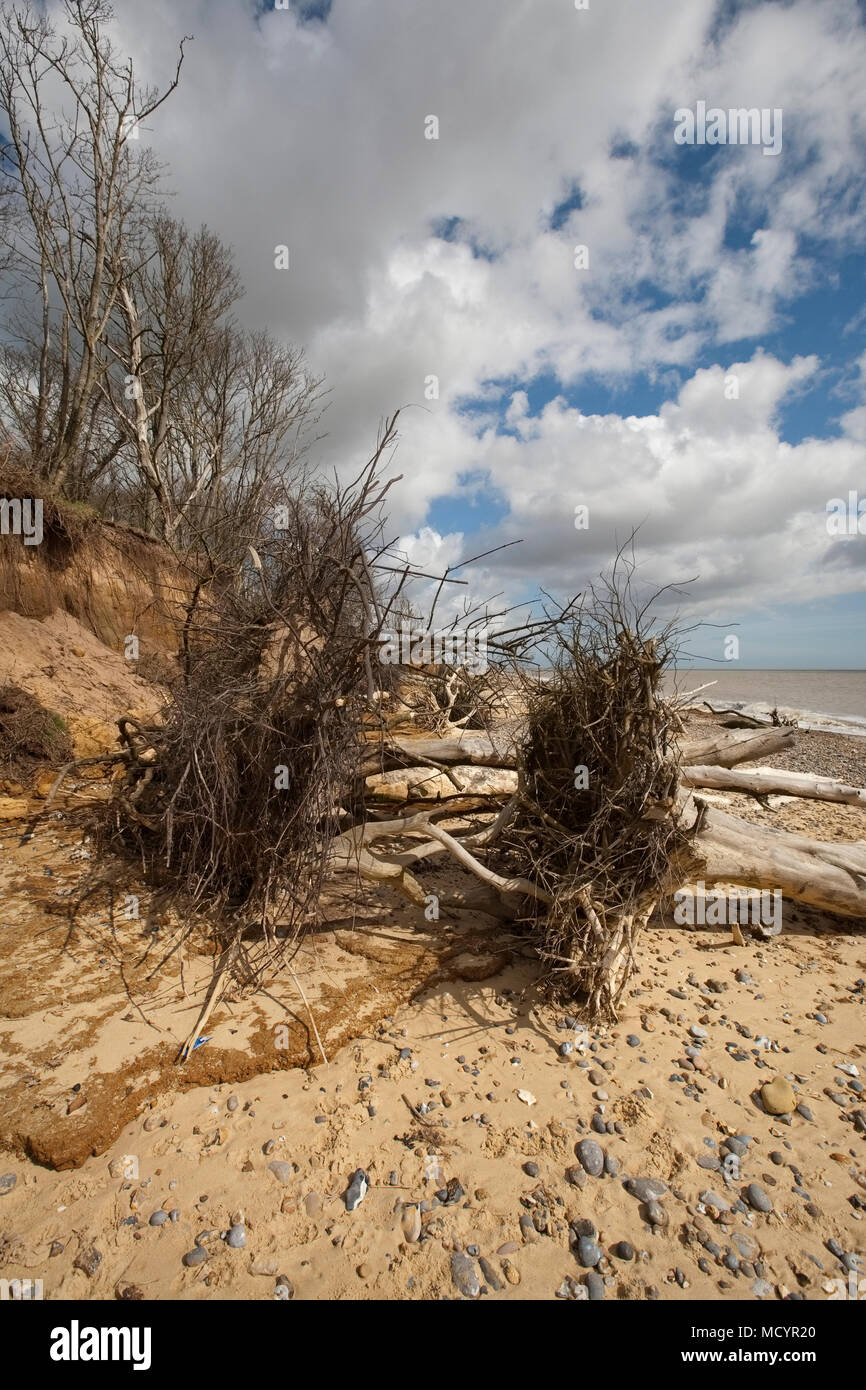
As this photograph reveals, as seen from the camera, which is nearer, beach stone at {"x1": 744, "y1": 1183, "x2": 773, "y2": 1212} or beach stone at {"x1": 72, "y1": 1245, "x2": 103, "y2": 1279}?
beach stone at {"x1": 72, "y1": 1245, "x2": 103, "y2": 1279}

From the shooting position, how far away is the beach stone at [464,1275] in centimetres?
→ 208

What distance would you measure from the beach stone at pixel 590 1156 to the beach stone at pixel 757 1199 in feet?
1.93

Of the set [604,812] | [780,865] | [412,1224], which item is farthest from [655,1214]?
[780,865]

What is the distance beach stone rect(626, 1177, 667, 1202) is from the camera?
2.43 meters

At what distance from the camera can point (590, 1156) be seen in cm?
260

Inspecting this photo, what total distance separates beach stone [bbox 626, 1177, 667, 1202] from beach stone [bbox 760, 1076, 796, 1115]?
2.72 feet

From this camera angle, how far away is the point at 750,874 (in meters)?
4.43

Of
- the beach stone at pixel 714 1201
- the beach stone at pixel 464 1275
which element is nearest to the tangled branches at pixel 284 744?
the beach stone at pixel 464 1275

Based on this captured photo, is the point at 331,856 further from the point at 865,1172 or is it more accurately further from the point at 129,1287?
the point at 865,1172

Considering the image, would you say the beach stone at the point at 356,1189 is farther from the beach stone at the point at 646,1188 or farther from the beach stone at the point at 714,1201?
the beach stone at the point at 714,1201

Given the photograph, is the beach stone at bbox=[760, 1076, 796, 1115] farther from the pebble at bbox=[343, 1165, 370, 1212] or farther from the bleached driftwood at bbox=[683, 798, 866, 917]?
the pebble at bbox=[343, 1165, 370, 1212]

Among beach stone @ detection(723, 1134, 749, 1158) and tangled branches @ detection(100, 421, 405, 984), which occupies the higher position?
tangled branches @ detection(100, 421, 405, 984)

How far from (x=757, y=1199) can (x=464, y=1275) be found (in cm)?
127

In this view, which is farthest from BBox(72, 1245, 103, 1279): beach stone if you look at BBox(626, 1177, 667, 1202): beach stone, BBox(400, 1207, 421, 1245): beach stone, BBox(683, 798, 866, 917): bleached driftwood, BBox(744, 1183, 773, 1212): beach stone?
BBox(683, 798, 866, 917): bleached driftwood
